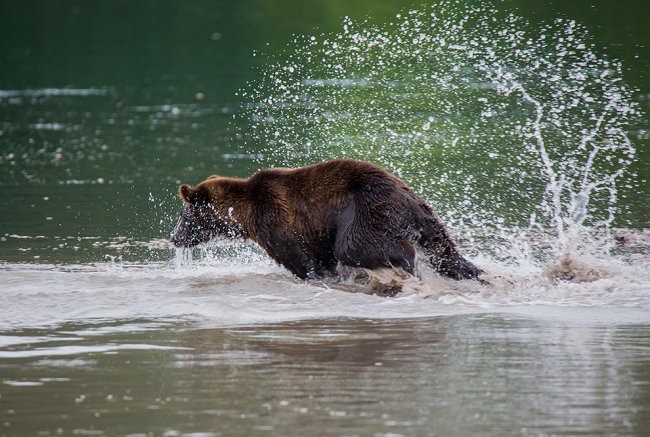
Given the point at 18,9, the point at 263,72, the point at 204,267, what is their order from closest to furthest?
the point at 204,267, the point at 263,72, the point at 18,9

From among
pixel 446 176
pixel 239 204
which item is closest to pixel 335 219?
pixel 239 204

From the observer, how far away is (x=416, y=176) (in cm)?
1452

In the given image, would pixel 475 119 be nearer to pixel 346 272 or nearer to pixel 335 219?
pixel 346 272

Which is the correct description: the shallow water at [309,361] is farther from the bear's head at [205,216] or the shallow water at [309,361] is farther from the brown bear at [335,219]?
the bear's head at [205,216]

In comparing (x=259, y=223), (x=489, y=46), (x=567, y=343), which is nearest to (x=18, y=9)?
(x=489, y=46)

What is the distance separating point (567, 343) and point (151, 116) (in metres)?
16.4

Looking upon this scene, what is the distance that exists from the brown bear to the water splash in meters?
1.38

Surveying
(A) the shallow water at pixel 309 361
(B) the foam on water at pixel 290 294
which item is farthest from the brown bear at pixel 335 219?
(A) the shallow water at pixel 309 361

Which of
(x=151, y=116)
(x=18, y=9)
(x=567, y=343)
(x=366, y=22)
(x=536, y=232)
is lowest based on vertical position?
(x=567, y=343)

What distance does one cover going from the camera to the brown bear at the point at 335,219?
870 centimetres

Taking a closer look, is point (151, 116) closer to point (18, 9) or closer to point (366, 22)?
point (366, 22)

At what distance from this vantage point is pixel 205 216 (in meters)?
9.73

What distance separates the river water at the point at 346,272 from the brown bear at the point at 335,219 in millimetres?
221

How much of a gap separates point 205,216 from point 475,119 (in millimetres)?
10180
